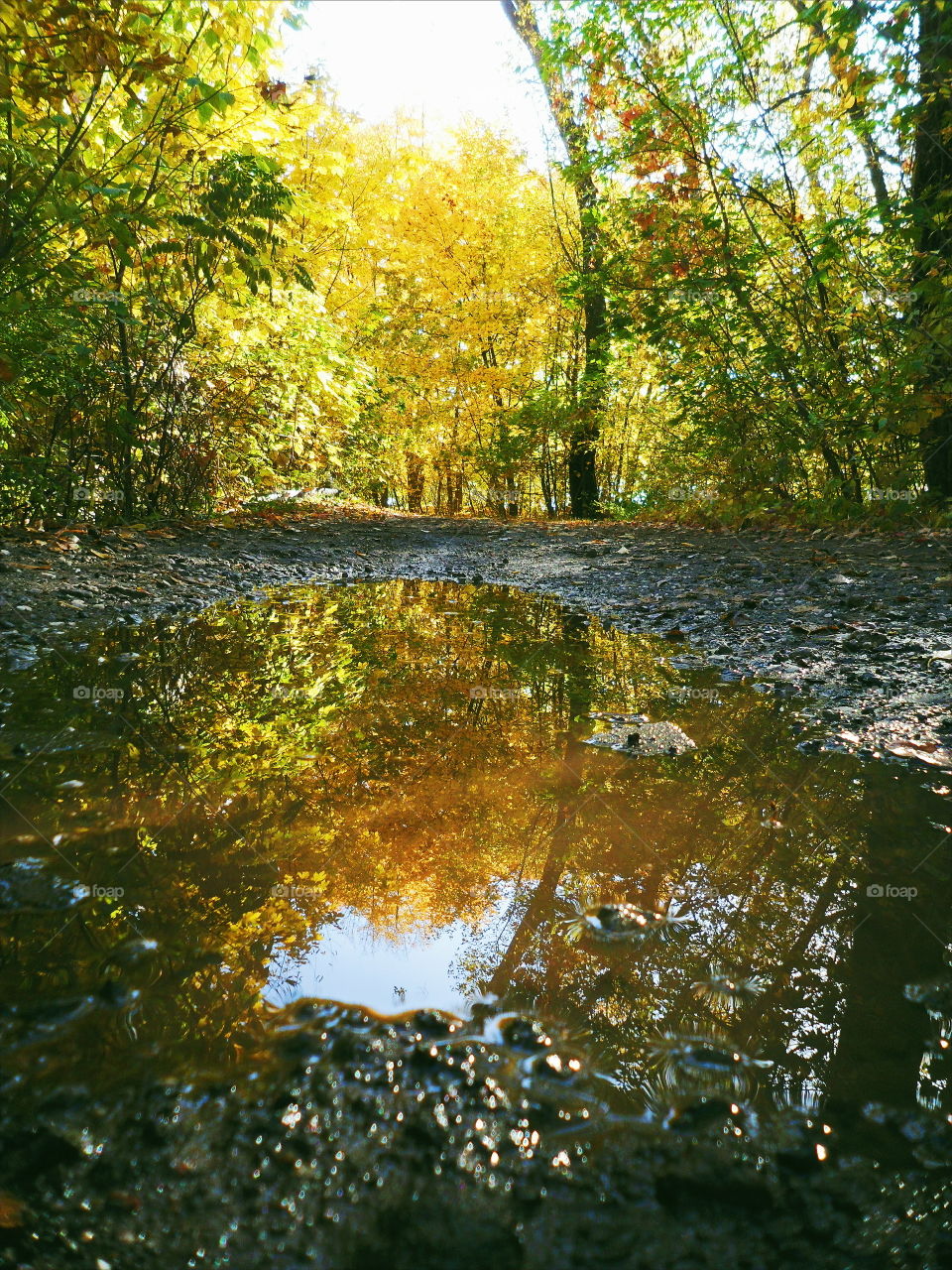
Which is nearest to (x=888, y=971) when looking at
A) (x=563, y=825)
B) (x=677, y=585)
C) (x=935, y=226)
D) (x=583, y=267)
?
(x=563, y=825)

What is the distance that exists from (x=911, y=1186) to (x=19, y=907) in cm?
156

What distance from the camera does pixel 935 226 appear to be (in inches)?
207

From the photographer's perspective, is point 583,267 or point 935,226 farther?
point 583,267

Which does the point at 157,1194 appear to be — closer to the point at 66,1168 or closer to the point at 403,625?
the point at 66,1168

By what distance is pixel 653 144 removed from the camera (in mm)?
6516

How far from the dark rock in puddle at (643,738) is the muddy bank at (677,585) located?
0.58 meters

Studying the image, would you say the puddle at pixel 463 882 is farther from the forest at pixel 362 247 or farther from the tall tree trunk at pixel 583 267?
the tall tree trunk at pixel 583 267

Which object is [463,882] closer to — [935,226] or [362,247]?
[935,226]

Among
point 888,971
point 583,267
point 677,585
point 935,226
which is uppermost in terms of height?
point 583,267

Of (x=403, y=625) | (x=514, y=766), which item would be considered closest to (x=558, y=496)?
(x=403, y=625)

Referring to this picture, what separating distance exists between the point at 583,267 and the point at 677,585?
25.0ft

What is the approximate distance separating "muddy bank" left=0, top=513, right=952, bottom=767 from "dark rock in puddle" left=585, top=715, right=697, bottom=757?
58 cm

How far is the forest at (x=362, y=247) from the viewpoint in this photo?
3727 millimetres

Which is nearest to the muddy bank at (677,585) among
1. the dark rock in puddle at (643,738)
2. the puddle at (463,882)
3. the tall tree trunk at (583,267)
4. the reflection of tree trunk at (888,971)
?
the puddle at (463,882)
